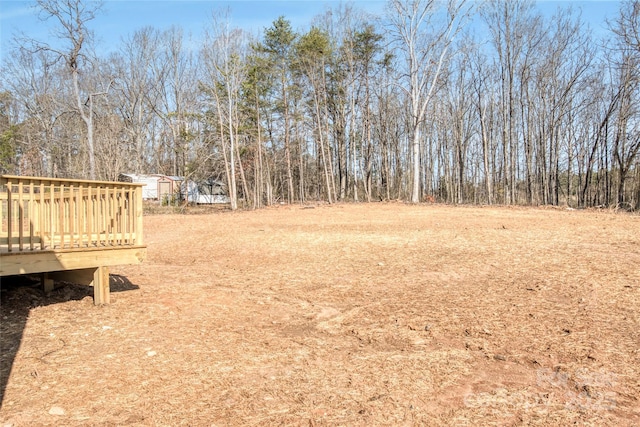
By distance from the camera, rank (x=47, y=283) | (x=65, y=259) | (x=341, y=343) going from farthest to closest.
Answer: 1. (x=47, y=283)
2. (x=65, y=259)
3. (x=341, y=343)

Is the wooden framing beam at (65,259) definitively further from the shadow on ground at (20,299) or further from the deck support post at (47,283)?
the deck support post at (47,283)

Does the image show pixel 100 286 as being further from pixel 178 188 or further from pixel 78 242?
pixel 178 188

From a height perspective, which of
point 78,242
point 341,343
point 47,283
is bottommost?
point 341,343

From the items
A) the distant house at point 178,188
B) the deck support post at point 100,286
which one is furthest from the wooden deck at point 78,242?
the distant house at point 178,188

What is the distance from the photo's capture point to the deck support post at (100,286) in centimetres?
499

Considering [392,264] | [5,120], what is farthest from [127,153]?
[392,264]

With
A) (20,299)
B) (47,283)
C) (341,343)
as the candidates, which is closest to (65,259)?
(20,299)

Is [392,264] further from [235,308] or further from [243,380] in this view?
[243,380]

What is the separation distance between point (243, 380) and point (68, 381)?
1.30m

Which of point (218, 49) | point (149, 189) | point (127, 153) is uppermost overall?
point (218, 49)

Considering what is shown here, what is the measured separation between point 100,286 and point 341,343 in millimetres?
3083

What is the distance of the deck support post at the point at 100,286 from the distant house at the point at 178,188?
89.7 ft

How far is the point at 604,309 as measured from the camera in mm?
4609

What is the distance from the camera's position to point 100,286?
5020mm
